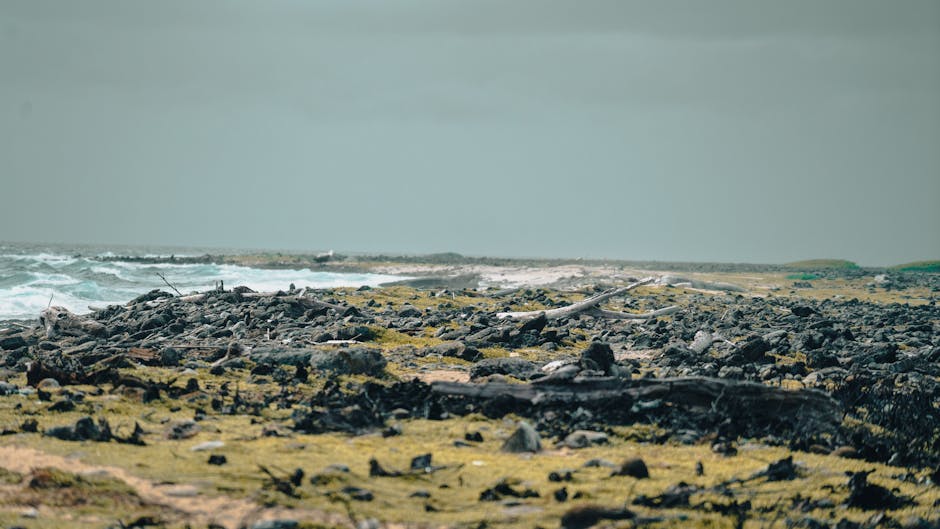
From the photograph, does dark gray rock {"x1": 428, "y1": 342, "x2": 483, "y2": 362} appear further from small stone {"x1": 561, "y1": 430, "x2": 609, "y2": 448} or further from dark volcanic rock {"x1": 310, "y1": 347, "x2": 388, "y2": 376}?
small stone {"x1": 561, "y1": 430, "x2": 609, "y2": 448}

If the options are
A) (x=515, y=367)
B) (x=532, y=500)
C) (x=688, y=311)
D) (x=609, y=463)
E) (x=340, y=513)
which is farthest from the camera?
(x=688, y=311)

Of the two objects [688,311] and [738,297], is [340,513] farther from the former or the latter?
[738,297]

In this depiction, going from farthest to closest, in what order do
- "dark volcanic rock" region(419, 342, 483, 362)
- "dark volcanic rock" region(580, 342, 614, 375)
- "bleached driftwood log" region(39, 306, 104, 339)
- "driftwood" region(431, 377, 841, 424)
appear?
1. "bleached driftwood log" region(39, 306, 104, 339)
2. "dark volcanic rock" region(419, 342, 483, 362)
3. "dark volcanic rock" region(580, 342, 614, 375)
4. "driftwood" region(431, 377, 841, 424)

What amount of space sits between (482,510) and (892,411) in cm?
716

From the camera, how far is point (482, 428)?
30.1 feet

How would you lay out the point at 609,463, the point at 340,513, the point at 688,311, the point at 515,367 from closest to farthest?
the point at 340,513, the point at 609,463, the point at 515,367, the point at 688,311

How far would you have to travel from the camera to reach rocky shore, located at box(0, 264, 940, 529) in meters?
6.30

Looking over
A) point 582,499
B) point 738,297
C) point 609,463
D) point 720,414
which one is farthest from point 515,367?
point 738,297

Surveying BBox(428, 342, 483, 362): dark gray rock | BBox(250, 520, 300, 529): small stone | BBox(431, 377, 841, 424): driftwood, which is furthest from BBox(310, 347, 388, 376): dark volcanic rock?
BBox(250, 520, 300, 529): small stone

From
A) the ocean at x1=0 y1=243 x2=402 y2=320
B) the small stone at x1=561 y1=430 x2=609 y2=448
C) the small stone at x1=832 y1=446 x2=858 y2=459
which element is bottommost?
the ocean at x1=0 y1=243 x2=402 y2=320

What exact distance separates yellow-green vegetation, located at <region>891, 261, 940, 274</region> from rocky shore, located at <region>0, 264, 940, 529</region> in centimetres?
6899

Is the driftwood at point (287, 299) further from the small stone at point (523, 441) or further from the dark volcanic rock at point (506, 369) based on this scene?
the small stone at point (523, 441)

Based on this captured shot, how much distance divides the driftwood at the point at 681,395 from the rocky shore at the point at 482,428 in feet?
0.09

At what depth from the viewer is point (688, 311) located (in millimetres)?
25656
